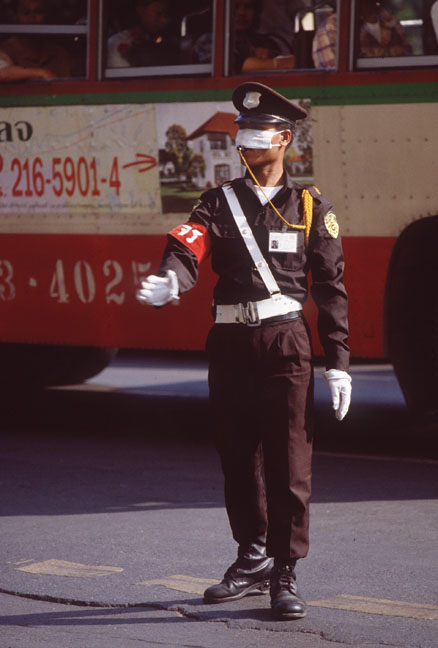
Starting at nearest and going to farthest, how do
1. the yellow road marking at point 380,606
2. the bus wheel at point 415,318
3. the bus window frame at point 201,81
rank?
the yellow road marking at point 380,606 < the bus window frame at point 201,81 < the bus wheel at point 415,318

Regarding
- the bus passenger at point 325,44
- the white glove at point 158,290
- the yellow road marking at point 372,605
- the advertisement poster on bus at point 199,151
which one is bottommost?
the yellow road marking at point 372,605

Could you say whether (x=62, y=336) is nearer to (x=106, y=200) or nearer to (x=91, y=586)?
(x=106, y=200)

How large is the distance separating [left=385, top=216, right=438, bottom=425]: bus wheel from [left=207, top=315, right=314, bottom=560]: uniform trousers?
3.21 meters

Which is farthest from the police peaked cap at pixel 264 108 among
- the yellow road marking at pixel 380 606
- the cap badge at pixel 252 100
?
the yellow road marking at pixel 380 606

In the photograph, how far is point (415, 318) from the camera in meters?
8.78

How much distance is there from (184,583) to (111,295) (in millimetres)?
3901

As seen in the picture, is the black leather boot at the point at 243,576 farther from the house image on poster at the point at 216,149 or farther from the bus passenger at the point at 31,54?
the bus passenger at the point at 31,54

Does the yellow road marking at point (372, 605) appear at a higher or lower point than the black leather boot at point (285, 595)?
lower

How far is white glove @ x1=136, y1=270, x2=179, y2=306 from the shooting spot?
16.5ft

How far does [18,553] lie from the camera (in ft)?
21.4

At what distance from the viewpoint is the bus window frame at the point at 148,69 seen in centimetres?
898

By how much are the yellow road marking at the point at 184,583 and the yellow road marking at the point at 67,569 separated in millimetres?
268

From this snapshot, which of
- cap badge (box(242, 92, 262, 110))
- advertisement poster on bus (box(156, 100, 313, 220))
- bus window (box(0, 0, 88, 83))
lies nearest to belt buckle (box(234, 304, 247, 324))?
cap badge (box(242, 92, 262, 110))

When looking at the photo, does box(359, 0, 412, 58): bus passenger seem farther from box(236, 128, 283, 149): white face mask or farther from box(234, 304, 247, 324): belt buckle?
box(234, 304, 247, 324): belt buckle
